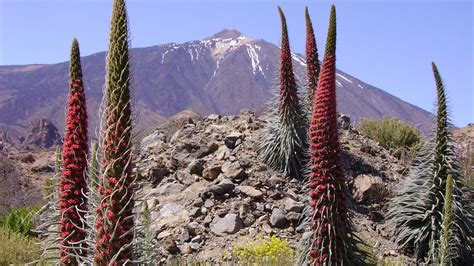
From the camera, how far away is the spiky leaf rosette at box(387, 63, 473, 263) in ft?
23.9

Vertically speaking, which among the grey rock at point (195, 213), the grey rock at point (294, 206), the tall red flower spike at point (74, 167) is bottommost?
the grey rock at point (195, 213)

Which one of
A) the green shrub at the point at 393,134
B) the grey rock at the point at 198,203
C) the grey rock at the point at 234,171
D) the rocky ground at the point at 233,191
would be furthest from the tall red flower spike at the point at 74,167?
the green shrub at the point at 393,134

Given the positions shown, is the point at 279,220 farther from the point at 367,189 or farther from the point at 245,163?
the point at 367,189

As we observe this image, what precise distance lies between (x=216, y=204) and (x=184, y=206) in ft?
1.94

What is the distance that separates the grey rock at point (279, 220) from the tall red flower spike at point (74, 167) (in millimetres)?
5304

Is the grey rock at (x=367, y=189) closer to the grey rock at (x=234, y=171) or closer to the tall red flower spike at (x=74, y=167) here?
the grey rock at (x=234, y=171)

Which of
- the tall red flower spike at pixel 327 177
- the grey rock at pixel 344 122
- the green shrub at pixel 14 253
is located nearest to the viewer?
the tall red flower spike at pixel 327 177

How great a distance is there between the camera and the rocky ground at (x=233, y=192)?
7.92m

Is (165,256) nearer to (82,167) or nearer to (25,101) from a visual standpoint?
(82,167)

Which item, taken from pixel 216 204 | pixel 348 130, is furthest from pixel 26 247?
pixel 348 130

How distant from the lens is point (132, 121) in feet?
7.95

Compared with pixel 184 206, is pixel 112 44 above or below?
above

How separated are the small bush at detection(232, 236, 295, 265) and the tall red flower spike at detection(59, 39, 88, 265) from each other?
3.77 meters

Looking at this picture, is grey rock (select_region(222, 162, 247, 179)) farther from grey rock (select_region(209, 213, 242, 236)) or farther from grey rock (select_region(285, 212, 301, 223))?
grey rock (select_region(285, 212, 301, 223))
